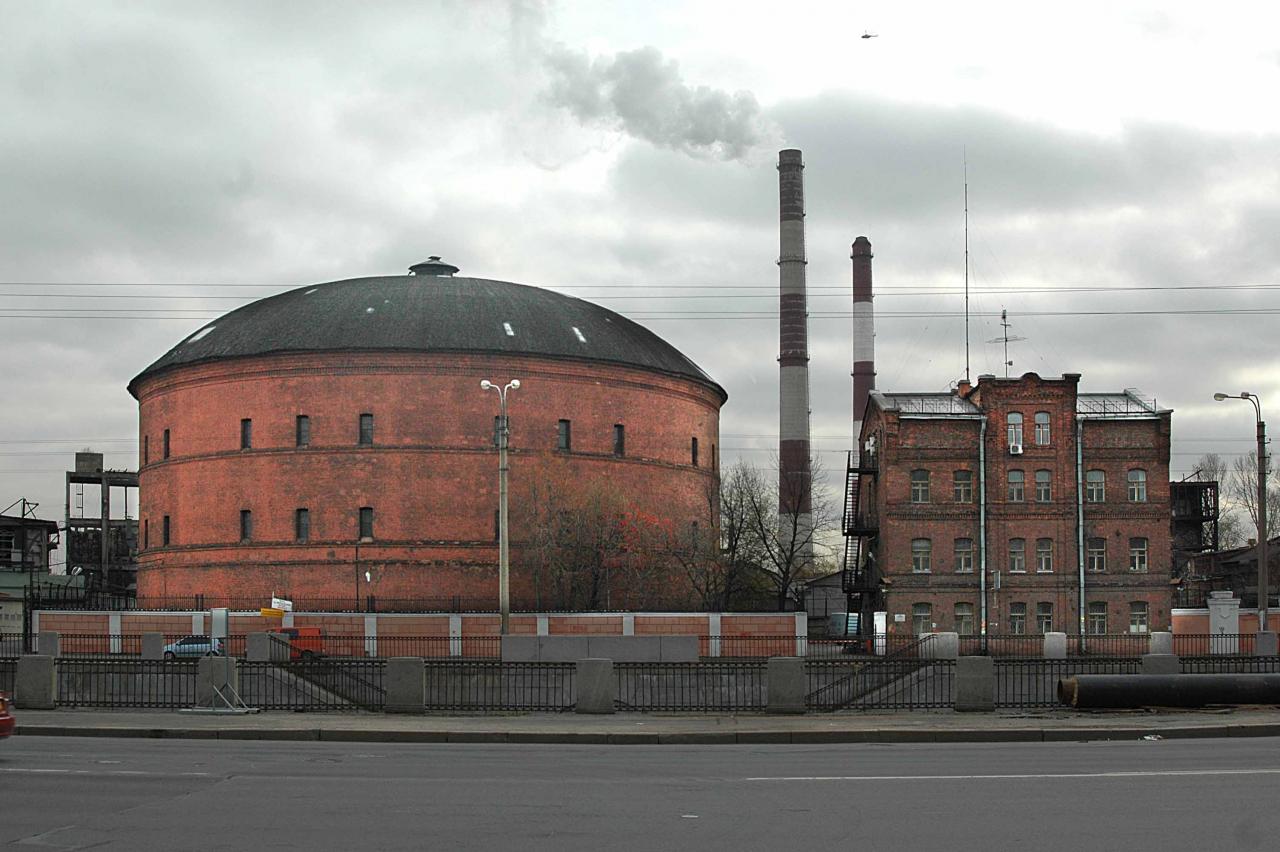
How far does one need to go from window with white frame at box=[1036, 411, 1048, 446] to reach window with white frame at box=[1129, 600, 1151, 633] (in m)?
7.19

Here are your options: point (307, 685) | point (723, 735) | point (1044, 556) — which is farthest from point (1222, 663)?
point (1044, 556)

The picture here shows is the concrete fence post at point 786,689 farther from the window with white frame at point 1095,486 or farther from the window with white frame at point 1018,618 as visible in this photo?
the window with white frame at point 1095,486

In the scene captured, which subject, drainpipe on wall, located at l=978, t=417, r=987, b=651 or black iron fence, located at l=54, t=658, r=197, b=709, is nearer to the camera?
black iron fence, located at l=54, t=658, r=197, b=709

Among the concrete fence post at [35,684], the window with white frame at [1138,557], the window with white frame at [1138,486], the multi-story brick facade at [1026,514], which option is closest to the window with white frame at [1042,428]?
the multi-story brick facade at [1026,514]

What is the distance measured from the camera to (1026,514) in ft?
187

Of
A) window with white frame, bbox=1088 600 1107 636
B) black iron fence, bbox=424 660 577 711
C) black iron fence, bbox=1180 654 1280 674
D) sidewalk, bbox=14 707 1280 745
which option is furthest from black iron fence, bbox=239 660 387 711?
window with white frame, bbox=1088 600 1107 636

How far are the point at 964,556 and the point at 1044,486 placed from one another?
438 cm

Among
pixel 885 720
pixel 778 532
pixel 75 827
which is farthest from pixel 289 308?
pixel 75 827

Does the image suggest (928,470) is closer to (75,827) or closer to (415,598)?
(415,598)

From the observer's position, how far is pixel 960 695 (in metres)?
23.1

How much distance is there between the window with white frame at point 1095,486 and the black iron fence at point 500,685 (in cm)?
3341

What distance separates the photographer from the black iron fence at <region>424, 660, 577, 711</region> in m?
24.9

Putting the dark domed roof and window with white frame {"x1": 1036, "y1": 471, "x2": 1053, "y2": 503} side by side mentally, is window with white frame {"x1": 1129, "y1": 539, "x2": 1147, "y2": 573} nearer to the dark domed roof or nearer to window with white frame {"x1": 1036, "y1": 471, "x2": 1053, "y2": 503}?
window with white frame {"x1": 1036, "y1": 471, "x2": 1053, "y2": 503}

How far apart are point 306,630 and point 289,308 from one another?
21058 millimetres
